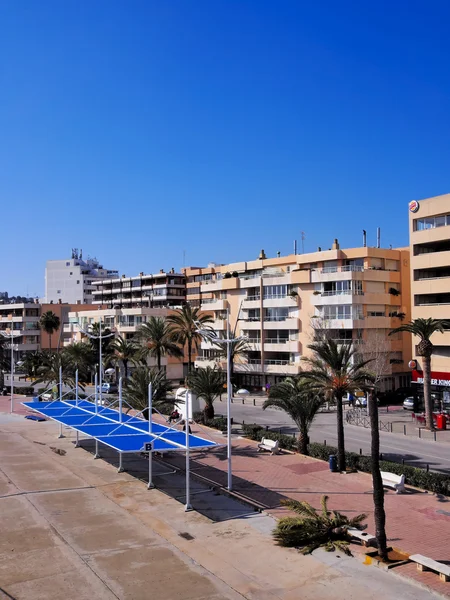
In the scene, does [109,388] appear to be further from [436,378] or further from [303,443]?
[303,443]

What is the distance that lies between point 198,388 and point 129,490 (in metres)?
15.4

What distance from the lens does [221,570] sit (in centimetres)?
1573

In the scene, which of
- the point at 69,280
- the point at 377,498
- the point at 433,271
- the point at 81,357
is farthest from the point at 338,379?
the point at 69,280

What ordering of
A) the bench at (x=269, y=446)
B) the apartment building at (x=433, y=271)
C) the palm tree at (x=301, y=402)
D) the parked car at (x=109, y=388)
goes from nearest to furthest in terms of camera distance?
the palm tree at (x=301, y=402), the bench at (x=269, y=446), the apartment building at (x=433, y=271), the parked car at (x=109, y=388)

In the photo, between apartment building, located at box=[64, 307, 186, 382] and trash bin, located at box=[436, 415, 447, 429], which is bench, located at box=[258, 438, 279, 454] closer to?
trash bin, located at box=[436, 415, 447, 429]

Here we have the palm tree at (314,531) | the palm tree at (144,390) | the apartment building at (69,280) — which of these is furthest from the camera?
the apartment building at (69,280)

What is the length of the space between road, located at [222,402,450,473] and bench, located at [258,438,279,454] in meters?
4.79

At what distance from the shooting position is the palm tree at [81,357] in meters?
54.0

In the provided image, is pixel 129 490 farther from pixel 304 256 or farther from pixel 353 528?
pixel 304 256

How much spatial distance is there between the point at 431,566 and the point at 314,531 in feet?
11.8

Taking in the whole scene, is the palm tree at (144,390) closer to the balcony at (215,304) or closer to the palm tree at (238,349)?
the palm tree at (238,349)

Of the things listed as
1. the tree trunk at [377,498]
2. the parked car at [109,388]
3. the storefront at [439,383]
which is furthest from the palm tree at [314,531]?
the parked car at [109,388]

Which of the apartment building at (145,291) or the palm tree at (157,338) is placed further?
the apartment building at (145,291)

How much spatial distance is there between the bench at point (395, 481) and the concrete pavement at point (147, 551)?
19.3 feet
